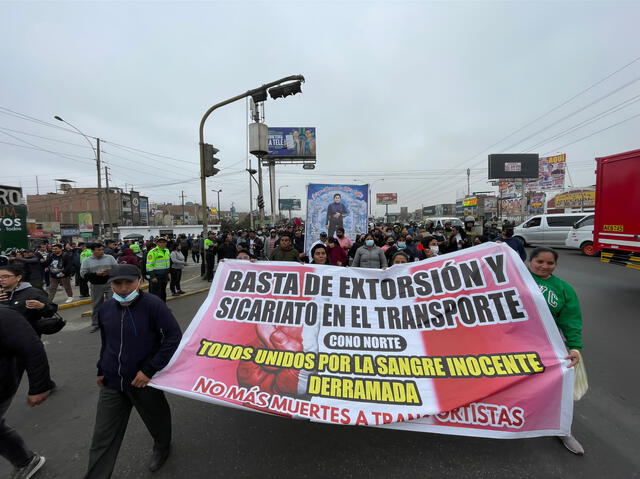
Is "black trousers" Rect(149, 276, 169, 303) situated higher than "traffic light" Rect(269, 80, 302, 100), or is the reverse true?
"traffic light" Rect(269, 80, 302, 100)

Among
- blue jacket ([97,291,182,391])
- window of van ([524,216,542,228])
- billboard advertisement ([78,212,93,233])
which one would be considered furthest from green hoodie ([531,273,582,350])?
billboard advertisement ([78,212,93,233])

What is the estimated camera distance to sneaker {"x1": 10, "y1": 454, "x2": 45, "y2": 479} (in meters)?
2.19

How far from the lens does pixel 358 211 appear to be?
30.4 ft

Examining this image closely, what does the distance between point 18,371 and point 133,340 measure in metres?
0.96

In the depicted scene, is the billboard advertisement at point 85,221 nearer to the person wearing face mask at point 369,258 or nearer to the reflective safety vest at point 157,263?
the reflective safety vest at point 157,263

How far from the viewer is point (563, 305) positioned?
247 centimetres

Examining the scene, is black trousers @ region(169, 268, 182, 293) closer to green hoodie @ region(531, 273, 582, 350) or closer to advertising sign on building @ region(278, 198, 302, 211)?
green hoodie @ region(531, 273, 582, 350)

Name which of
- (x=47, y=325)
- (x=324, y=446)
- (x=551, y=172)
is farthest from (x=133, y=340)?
(x=551, y=172)

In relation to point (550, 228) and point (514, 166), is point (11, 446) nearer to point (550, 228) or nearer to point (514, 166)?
point (550, 228)

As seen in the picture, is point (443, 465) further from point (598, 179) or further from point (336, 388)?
point (598, 179)

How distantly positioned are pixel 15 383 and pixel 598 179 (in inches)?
459

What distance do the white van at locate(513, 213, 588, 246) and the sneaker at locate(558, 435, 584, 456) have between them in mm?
15667


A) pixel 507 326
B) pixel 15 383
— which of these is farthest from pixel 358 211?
pixel 15 383

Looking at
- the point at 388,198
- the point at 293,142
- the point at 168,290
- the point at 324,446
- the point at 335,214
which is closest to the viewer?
the point at 324,446
